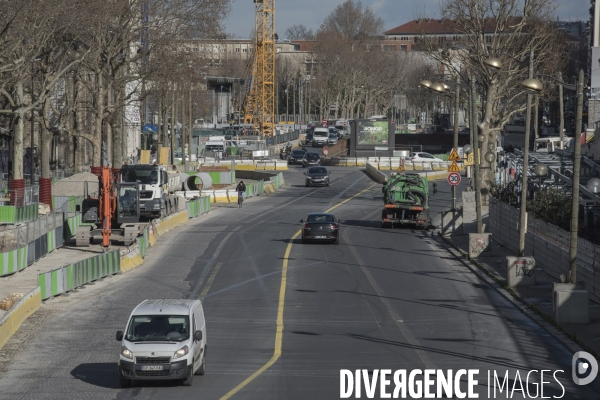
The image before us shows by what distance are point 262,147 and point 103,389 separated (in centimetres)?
9814

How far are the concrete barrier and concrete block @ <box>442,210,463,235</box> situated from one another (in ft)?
78.3

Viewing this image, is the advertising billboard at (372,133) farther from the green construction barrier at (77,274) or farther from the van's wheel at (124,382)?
the van's wheel at (124,382)

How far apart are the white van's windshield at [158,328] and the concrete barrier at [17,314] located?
17.8 ft

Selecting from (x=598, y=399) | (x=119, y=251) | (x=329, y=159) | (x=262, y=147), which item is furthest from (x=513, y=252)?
(x=262, y=147)

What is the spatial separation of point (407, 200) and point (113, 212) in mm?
15581

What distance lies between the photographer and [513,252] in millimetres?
40312

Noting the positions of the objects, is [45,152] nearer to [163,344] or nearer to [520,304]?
[520,304]

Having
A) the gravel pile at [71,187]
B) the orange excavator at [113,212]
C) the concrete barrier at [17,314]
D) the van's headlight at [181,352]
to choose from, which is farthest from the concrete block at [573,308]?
the gravel pile at [71,187]

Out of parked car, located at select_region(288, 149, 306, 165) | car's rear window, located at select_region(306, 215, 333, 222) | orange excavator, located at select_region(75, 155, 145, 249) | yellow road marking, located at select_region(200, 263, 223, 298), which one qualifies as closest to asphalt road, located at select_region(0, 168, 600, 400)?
yellow road marking, located at select_region(200, 263, 223, 298)

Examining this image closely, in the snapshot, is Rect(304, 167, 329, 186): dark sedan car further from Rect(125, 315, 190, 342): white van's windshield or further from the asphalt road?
Rect(125, 315, 190, 342): white van's windshield

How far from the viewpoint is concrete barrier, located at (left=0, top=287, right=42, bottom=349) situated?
76.4 feet

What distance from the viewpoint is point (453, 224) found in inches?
1834

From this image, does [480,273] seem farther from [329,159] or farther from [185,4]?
[329,159]

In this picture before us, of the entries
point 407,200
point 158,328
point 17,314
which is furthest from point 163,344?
point 407,200
